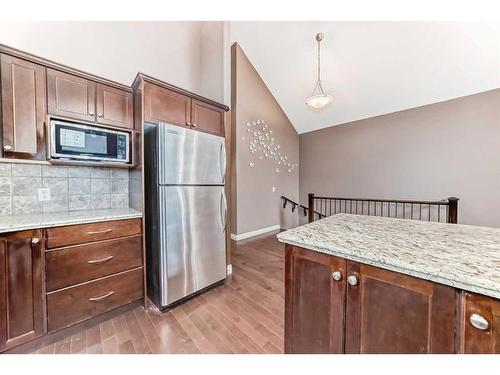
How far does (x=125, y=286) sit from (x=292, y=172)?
4575 millimetres

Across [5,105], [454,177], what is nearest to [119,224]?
[5,105]

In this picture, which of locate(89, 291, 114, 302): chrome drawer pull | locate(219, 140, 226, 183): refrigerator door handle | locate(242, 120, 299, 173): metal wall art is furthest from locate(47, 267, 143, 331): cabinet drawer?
locate(242, 120, 299, 173): metal wall art

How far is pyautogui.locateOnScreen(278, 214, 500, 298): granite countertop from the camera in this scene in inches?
23.9

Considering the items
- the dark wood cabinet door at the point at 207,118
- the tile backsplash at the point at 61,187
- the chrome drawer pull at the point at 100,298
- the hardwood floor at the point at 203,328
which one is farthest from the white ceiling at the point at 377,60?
the chrome drawer pull at the point at 100,298

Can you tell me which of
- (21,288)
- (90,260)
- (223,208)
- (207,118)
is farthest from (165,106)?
(21,288)

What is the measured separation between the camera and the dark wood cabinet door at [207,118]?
2.08 m

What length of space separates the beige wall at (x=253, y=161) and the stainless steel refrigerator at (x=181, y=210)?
180cm

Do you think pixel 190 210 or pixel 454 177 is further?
pixel 454 177

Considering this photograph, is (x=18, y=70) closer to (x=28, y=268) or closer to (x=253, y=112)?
(x=28, y=268)

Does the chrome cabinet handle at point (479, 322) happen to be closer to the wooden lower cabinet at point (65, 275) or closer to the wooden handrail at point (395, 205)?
the wooden lower cabinet at point (65, 275)

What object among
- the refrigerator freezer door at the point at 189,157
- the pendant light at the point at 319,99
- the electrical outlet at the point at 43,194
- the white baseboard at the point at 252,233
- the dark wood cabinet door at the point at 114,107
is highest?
the pendant light at the point at 319,99

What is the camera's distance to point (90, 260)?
1.52 meters

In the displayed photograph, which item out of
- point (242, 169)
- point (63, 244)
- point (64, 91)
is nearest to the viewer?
point (63, 244)

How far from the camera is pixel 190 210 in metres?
1.89
